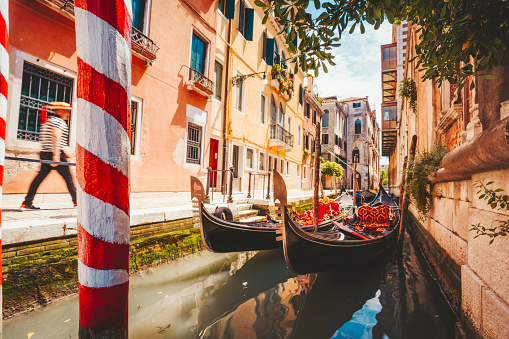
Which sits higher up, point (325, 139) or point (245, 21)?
point (245, 21)

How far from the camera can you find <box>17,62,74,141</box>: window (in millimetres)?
3932

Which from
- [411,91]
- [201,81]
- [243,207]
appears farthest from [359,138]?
[243,207]

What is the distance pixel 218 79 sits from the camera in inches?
341

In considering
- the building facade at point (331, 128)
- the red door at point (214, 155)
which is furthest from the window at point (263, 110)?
the building facade at point (331, 128)

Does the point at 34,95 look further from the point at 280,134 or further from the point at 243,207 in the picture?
the point at 280,134

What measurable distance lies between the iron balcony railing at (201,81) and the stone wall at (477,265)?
19.8ft

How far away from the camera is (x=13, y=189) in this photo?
12.3 ft

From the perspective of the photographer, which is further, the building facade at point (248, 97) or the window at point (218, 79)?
the building facade at point (248, 97)

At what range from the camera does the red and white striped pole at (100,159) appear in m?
0.78

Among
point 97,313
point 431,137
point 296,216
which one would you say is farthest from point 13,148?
point 431,137

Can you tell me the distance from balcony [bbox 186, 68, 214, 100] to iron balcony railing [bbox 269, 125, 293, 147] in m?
4.60

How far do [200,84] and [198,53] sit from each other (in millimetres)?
1241

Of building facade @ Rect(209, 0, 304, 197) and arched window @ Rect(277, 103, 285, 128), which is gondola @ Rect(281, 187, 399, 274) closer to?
building facade @ Rect(209, 0, 304, 197)

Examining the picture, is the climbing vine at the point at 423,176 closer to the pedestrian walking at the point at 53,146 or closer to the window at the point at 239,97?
the pedestrian walking at the point at 53,146
